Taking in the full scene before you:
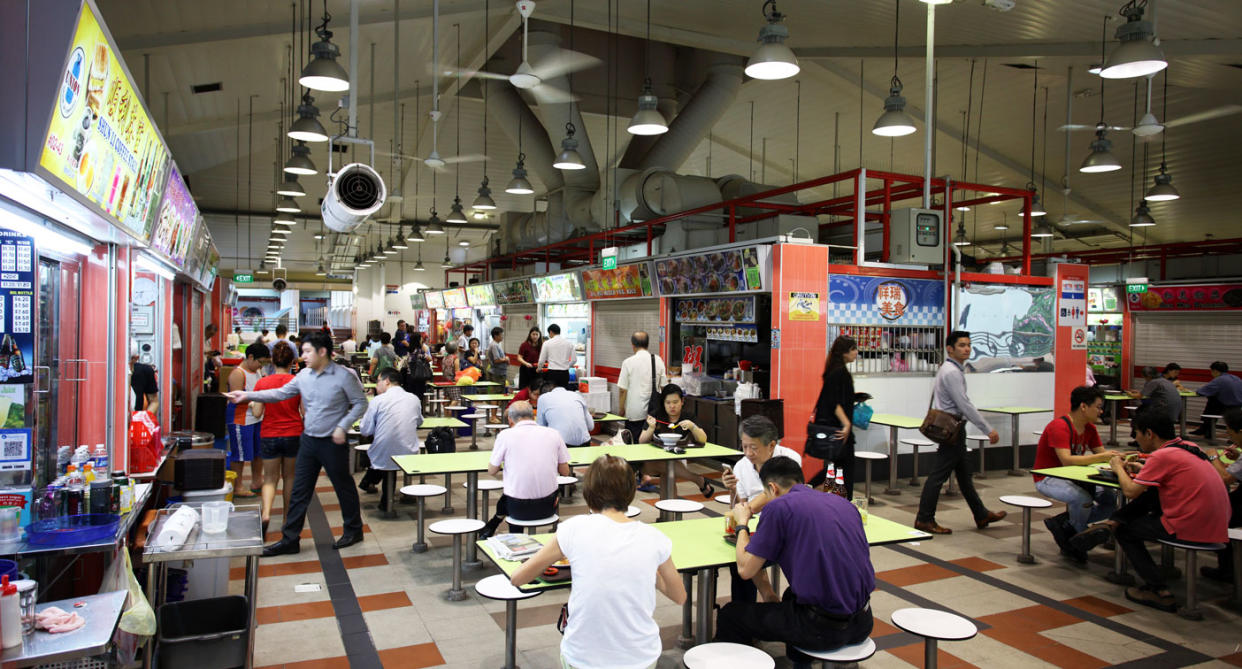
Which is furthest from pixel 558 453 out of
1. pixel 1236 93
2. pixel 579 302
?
pixel 1236 93

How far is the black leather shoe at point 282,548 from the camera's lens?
5.93 metres

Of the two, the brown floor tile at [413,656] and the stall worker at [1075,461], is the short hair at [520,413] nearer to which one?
the brown floor tile at [413,656]

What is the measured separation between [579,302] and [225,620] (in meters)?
10.9

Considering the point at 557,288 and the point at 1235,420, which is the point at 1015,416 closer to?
the point at 1235,420

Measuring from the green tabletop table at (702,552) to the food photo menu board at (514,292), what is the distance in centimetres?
1229

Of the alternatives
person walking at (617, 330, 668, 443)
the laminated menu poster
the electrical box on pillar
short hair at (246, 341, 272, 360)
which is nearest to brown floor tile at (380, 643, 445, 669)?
the laminated menu poster

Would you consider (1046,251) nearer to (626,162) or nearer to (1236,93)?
(1236,93)

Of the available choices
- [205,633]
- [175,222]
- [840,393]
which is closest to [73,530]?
[205,633]

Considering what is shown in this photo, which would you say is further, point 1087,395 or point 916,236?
point 916,236

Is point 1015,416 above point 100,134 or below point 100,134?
below

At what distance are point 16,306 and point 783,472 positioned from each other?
12.0ft

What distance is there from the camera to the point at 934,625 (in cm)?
332

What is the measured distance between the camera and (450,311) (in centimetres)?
2414

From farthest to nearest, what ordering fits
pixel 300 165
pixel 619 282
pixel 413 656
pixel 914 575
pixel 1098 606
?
pixel 619 282 → pixel 300 165 → pixel 914 575 → pixel 1098 606 → pixel 413 656
